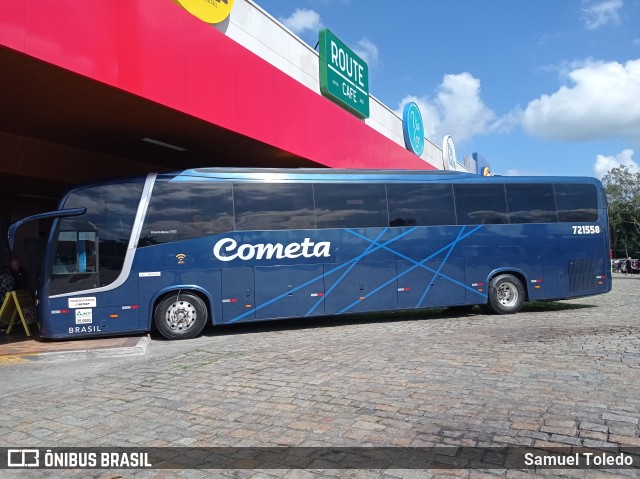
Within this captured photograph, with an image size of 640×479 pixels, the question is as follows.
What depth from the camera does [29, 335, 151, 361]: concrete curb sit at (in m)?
7.91

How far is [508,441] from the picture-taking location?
3.91 meters

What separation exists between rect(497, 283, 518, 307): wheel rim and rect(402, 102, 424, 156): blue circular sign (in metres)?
14.2

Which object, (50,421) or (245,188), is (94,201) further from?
(50,421)

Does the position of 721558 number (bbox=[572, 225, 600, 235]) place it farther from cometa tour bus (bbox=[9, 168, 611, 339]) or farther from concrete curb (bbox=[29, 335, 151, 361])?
concrete curb (bbox=[29, 335, 151, 361])

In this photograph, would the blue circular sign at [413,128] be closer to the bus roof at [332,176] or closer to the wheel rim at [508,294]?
the bus roof at [332,176]

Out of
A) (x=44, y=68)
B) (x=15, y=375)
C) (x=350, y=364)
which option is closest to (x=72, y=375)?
(x=15, y=375)

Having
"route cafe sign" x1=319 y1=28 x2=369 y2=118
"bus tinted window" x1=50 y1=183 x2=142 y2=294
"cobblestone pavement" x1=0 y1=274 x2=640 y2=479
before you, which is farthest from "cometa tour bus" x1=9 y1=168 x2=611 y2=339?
"route cafe sign" x1=319 y1=28 x2=369 y2=118

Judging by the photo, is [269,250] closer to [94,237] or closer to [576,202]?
[94,237]

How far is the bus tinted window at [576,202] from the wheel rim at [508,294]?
2197 mm

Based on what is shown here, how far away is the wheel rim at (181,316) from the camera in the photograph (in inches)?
393

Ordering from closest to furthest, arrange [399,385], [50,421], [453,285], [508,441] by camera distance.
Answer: [508,441], [50,421], [399,385], [453,285]

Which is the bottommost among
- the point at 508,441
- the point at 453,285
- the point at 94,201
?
the point at 508,441

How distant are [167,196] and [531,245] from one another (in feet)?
29.2

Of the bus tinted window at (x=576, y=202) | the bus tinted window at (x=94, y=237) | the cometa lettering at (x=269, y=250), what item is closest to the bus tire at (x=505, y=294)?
the bus tinted window at (x=576, y=202)
